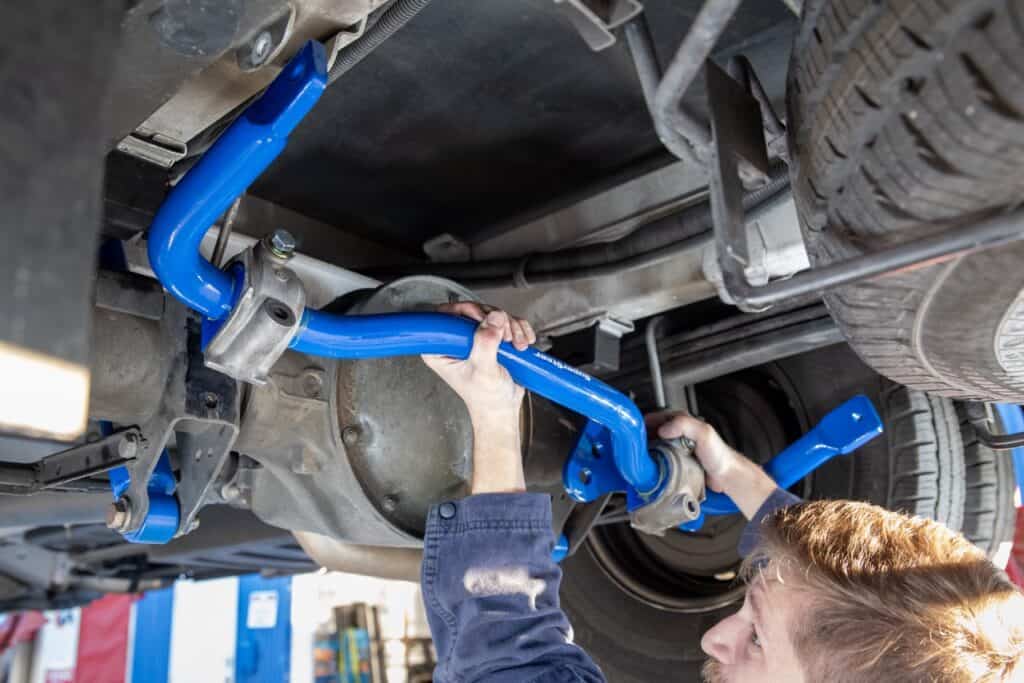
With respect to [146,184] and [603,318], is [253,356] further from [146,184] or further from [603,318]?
[603,318]

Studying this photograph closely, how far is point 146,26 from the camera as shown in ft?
2.04

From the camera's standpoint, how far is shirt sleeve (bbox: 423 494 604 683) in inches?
A: 37.4

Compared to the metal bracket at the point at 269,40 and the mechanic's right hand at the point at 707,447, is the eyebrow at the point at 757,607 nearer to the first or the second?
the mechanic's right hand at the point at 707,447

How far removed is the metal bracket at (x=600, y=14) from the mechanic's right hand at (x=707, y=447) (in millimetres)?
671

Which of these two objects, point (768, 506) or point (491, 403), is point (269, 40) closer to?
point (491, 403)

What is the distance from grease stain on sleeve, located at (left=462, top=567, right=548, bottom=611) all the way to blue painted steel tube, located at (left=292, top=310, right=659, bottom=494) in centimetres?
21

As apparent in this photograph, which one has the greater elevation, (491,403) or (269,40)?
(269,40)

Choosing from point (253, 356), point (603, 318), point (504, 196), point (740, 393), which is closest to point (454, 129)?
point (504, 196)

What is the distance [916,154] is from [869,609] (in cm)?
55

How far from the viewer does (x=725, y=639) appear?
3.59 feet

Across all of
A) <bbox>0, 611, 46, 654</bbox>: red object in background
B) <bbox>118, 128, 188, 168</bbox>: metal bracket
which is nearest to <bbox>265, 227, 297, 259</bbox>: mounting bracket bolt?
<bbox>118, 128, 188, 168</bbox>: metal bracket

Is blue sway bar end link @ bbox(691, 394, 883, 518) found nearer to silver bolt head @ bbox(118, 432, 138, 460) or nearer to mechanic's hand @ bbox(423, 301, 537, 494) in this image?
mechanic's hand @ bbox(423, 301, 537, 494)

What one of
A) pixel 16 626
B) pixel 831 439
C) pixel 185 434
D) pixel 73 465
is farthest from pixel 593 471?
pixel 16 626

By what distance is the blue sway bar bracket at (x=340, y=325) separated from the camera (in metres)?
0.76
